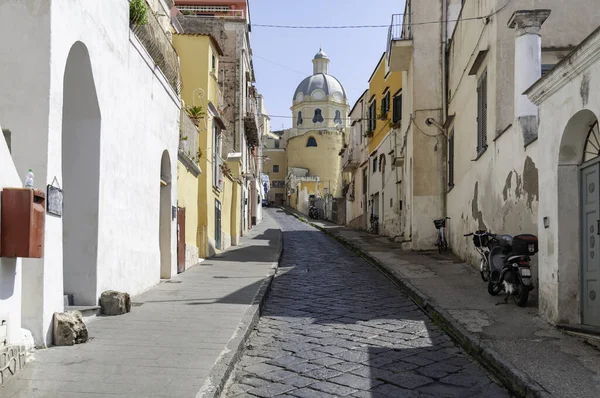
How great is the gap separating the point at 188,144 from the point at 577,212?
10781 millimetres

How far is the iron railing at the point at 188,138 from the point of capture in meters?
15.7

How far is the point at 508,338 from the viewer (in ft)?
25.7

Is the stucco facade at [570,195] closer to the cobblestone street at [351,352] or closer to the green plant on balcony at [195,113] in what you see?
the cobblestone street at [351,352]

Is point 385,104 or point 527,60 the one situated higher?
point 385,104

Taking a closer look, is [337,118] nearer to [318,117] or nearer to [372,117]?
[318,117]

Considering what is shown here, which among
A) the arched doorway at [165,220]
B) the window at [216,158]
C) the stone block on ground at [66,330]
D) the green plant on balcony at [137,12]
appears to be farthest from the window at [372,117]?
the stone block on ground at [66,330]

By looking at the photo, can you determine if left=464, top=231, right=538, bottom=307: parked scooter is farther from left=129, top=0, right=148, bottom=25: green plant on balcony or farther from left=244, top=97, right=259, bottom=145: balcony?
left=244, top=97, right=259, bottom=145: balcony

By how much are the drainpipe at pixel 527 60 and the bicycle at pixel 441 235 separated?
836 centimetres

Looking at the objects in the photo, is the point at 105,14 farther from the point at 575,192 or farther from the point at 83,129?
the point at 575,192

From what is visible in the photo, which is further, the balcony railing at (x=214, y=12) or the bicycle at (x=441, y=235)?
the balcony railing at (x=214, y=12)

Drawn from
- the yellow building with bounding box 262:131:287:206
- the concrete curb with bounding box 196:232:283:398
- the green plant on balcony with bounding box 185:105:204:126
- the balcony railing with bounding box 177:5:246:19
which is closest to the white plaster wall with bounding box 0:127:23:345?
the concrete curb with bounding box 196:232:283:398

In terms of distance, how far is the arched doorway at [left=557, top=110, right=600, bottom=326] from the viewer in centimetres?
784

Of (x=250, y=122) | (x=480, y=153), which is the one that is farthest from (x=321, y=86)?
(x=480, y=153)

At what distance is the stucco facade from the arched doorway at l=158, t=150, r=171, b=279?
7.89 m
